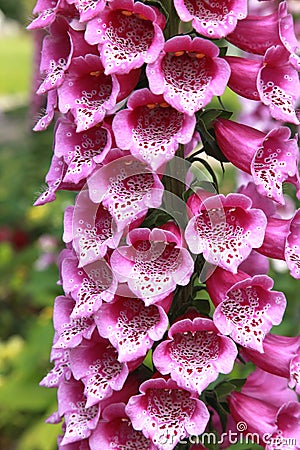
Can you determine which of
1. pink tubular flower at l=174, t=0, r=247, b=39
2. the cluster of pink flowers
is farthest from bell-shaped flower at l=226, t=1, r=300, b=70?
pink tubular flower at l=174, t=0, r=247, b=39

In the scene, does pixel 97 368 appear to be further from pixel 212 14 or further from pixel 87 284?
pixel 212 14

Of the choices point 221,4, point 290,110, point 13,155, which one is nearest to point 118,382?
point 290,110

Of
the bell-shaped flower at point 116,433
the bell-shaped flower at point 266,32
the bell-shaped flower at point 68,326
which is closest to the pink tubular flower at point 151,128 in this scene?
the bell-shaped flower at point 266,32

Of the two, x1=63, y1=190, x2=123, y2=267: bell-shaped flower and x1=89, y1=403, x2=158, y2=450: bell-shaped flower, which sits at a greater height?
x1=63, y1=190, x2=123, y2=267: bell-shaped flower

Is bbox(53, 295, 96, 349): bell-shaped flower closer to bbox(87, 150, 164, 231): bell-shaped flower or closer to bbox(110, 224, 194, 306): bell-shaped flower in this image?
bbox(110, 224, 194, 306): bell-shaped flower

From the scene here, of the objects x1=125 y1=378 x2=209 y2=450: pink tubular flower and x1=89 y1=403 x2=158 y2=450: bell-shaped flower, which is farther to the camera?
x1=89 y1=403 x2=158 y2=450: bell-shaped flower

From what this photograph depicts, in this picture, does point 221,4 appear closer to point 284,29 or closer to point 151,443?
point 284,29

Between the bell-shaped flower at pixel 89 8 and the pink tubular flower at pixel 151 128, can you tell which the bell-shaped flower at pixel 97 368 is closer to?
the pink tubular flower at pixel 151 128
